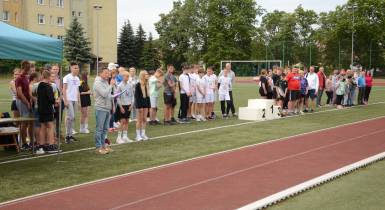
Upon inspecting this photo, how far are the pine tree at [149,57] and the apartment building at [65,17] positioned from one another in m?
4.94

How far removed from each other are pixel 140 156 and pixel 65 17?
7466cm

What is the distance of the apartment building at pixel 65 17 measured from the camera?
7519cm

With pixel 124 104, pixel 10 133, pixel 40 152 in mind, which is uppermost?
pixel 124 104

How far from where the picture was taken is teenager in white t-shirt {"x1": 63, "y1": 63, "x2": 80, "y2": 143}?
13547 mm

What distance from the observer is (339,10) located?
7788cm

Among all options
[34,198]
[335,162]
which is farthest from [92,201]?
[335,162]

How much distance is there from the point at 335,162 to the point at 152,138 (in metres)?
5.33

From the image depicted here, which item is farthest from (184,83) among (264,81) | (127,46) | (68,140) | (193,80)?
(127,46)

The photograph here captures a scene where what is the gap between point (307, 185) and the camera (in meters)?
8.29

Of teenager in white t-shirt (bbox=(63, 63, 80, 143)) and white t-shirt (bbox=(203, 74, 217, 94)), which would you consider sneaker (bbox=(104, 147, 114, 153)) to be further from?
white t-shirt (bbox=(203, 74, 217, 94))

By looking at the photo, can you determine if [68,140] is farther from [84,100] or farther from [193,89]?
[193,89]

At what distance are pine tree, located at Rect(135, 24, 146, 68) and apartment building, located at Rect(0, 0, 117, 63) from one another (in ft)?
12.4

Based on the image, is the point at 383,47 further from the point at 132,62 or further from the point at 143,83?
the point at 143,83

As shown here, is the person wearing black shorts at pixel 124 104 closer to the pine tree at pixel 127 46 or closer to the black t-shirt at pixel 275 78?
the black t-shirt at pixel 275 78
